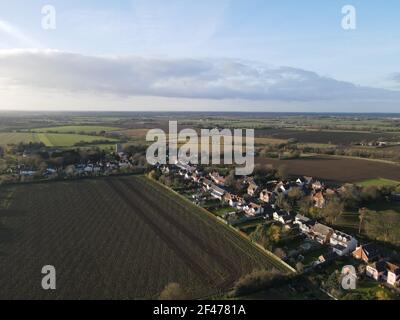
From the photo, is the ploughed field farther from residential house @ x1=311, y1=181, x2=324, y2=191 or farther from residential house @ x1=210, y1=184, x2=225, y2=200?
residential house @ x1=311, y1=181, x2=324, y2=191

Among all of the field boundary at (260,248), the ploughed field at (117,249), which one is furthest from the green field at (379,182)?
the ploughed field at (117,249)

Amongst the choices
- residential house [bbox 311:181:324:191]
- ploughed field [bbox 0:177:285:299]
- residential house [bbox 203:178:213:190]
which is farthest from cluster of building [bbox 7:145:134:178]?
residential house [bbox 311:181:324:191]

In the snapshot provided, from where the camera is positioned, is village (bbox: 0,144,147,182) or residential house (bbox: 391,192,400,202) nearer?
residential house (bbox: 391,192,400,202)

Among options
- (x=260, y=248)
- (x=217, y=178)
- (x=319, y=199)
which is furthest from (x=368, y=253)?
(x=217, y=178)

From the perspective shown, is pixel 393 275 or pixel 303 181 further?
pixel 303 181

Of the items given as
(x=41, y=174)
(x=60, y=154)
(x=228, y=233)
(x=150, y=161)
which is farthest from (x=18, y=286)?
(x=60, y=154)

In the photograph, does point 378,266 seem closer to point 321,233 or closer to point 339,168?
point 321,233

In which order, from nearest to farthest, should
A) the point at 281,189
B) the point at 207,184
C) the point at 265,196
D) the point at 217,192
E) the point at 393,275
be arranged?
the point at 393,275 → the point at 265,196 → the point at 217,192 → the point at 281,189 → the point at 207,184
